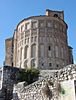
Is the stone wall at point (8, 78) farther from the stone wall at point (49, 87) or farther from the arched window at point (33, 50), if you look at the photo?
the arched window at point (33, 50)

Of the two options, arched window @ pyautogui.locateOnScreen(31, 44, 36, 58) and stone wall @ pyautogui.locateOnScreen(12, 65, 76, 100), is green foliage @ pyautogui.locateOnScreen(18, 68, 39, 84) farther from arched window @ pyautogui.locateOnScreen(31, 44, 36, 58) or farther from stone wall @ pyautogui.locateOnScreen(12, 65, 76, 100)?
arched window @ pyautogui.locateOnScreen(31, 44, 36, 58)

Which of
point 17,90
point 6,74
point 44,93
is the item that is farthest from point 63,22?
point 44,93

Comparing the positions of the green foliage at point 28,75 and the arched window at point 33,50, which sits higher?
the arched window at point 33,50

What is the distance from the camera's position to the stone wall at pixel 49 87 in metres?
10.6

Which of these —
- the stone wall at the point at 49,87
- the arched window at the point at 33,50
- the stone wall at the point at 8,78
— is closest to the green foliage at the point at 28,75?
the stone wall at the point at 8,78

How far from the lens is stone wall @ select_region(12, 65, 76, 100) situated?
34.7ft

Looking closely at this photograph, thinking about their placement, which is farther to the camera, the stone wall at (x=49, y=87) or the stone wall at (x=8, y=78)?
the stone wall at (x=8, y=78)

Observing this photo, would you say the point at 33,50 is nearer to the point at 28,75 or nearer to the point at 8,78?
the point at 28,75

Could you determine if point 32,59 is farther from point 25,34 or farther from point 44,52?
point 25,34

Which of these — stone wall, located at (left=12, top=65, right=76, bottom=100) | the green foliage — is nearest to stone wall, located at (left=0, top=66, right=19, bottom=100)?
the green foliage

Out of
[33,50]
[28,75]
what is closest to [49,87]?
[28,75]

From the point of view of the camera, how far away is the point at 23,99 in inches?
565

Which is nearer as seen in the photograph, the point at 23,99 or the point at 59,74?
the point at 59,74

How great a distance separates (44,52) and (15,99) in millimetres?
28839
